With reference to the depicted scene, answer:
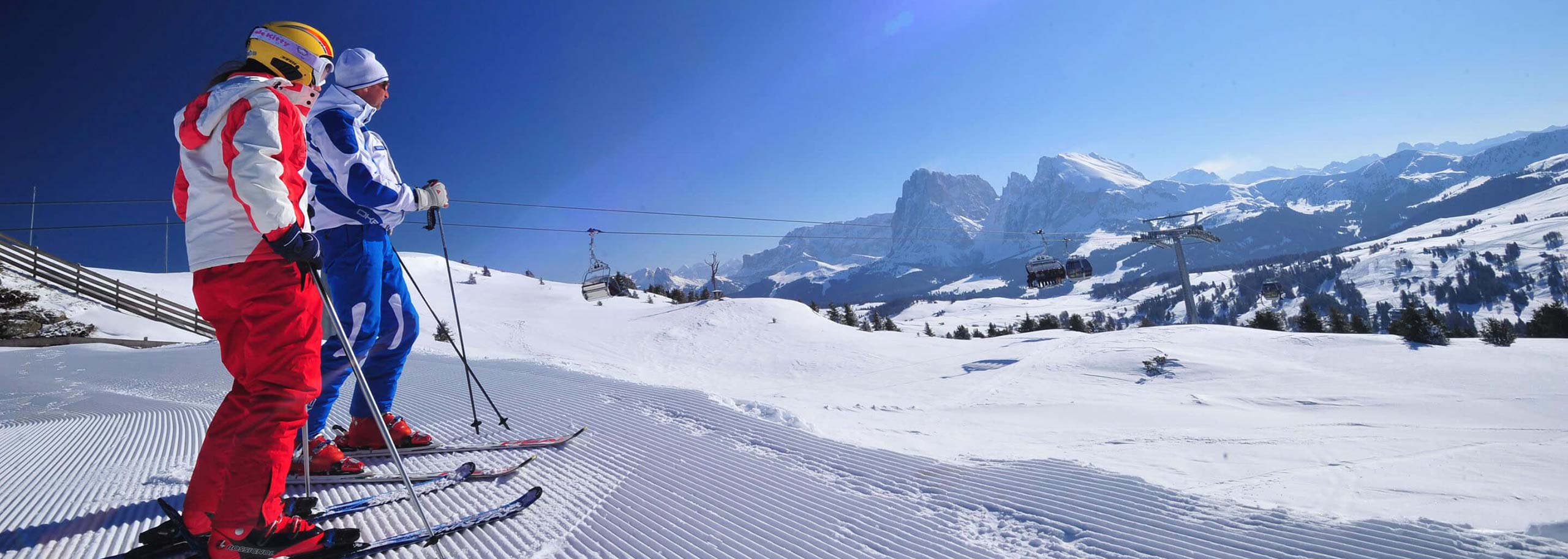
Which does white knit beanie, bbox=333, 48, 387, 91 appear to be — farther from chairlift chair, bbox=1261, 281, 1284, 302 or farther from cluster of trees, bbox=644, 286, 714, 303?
chairlift chair, bbox=1261, 281, 1284, 302

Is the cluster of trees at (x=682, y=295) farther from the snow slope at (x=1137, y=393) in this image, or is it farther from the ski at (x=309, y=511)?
the ski at (x=309, y=511)

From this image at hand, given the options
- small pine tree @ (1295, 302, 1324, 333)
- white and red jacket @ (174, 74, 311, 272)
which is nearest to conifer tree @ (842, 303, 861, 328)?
small pine tree @ (1295, 302, 1324, 333)

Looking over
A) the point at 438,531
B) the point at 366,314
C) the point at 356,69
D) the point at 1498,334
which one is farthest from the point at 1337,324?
the point at 356,69

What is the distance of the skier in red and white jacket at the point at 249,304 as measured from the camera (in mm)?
1775

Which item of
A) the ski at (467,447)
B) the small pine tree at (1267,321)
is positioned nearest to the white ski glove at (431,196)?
the ski at (467,447)

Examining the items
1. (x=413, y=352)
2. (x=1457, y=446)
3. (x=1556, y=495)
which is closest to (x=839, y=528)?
(x=1556, y=495)

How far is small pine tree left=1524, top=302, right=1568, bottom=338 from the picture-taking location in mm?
22812

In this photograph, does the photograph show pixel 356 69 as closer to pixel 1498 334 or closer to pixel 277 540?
pixel 277 540

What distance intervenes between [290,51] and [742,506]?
2568 millimetres

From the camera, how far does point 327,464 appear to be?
2.77m

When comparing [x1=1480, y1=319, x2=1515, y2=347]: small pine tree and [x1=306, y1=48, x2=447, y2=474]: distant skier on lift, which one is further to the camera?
[x1=1480, y1=319, x2=1515, y2=347]: small pine tree

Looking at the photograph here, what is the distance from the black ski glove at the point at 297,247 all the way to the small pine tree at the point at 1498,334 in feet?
69.8

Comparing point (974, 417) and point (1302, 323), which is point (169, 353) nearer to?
point (974, 417)

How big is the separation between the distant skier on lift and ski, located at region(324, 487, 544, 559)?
962mm
